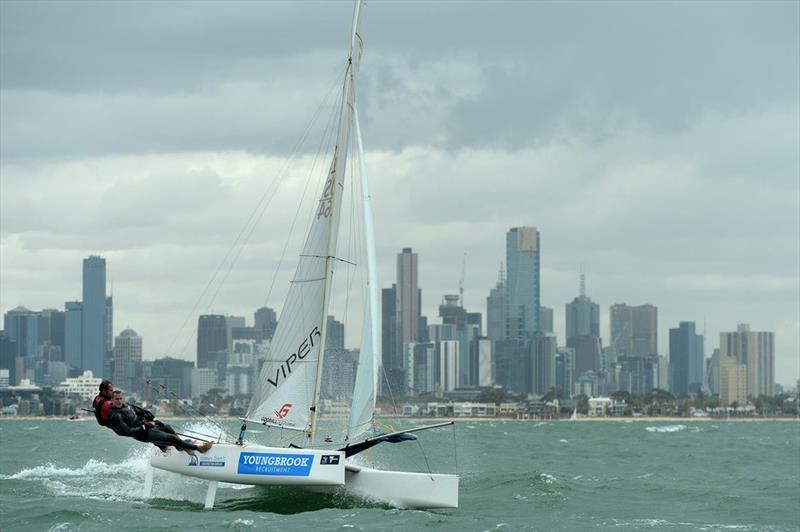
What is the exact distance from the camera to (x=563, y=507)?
29.4m

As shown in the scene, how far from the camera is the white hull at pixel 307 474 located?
24.2m

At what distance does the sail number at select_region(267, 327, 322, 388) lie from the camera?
2620 cm

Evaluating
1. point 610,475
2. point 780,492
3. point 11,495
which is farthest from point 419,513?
point 610,475

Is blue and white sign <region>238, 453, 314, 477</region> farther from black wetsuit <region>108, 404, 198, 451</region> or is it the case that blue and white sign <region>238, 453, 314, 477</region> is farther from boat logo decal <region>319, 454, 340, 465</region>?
black wetsuit <region>108, 404, 198, 451</region>

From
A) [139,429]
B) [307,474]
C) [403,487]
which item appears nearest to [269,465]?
[307,474]

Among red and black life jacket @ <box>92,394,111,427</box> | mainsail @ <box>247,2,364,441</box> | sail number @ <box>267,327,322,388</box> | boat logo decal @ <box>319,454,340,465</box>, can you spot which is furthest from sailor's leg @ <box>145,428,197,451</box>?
boat logo decal @ <box>319,454,340,465</box>

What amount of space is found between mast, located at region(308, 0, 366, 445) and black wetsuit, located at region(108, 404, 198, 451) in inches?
96.1

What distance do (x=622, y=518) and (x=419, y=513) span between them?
4800mm

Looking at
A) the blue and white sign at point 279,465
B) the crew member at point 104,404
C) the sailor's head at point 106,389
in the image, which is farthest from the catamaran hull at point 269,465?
the sailor's head at point 106,389

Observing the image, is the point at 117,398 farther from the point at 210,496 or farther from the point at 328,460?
the point at 328,460

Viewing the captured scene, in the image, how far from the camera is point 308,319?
86.2 ft

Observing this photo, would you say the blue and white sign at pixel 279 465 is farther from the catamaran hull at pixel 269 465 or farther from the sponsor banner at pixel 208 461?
the sponsor banner at pixel 208 461

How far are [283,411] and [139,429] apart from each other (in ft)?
9.08

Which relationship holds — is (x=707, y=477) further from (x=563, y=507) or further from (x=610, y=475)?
(x=563, y=507)
